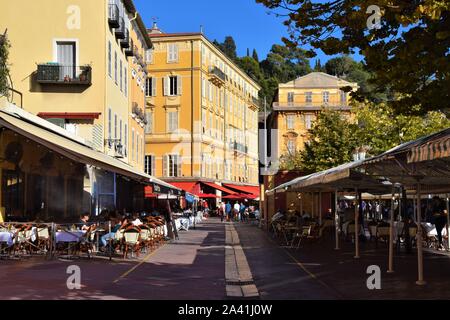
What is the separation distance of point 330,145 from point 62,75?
56.2 ft

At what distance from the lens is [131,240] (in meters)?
16.3

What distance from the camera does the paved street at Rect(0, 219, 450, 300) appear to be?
995 cm

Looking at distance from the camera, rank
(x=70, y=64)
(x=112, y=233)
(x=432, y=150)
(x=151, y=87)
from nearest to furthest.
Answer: (x=432, y=150), (x=112, y=233), (x=70, y=64), (x=151, y=87)

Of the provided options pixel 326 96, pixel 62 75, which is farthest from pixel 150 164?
pixel 62 75

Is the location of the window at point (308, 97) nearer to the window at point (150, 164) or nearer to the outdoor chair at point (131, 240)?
the window at point (150, 164)

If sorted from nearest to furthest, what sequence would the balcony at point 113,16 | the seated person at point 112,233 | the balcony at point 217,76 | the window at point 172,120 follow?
the seated person at point 112,233, the balcony at point 113,16, the window at point 172,120, the balcony at point 217,76

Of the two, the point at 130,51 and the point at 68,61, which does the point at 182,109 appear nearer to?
the point at 130,51

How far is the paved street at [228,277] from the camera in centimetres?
995

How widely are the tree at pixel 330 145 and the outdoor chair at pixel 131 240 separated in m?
22.0

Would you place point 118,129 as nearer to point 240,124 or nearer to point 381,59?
point 381,59

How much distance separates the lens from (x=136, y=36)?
4212cm

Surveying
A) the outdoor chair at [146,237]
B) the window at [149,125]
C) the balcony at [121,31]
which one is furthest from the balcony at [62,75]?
the window at [149,125]

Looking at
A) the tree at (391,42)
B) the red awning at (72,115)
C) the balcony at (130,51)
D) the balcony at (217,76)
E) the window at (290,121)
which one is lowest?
the tree at (391,42)
